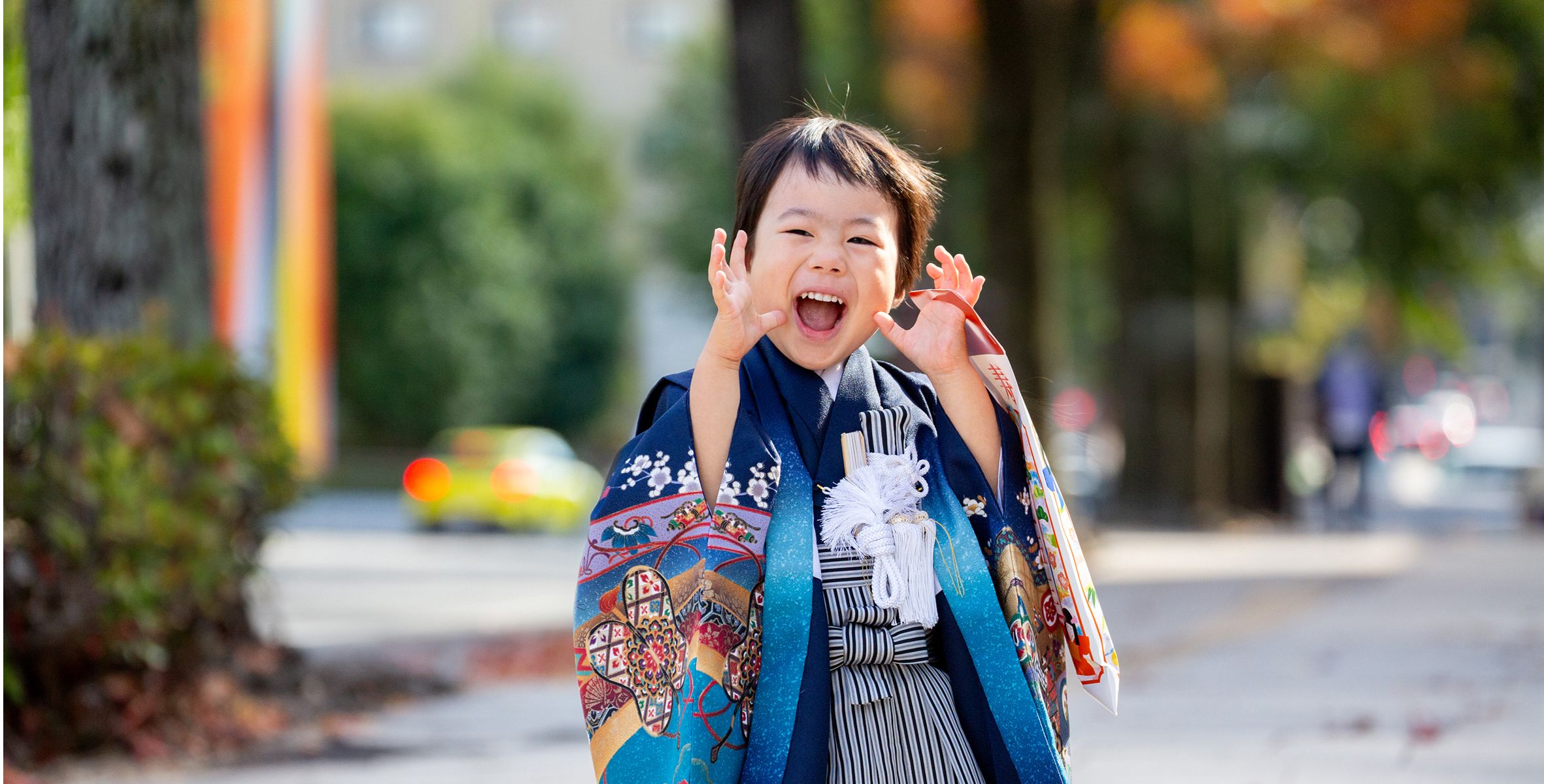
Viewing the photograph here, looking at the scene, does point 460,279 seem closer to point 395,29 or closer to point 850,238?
point 395,29

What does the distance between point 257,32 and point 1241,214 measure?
494 inches

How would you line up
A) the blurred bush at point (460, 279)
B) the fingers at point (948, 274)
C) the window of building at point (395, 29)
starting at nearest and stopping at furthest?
the fingers at point (948, 274) < the blurred bush at point (460, 279) < the window of building at point (395, 29)

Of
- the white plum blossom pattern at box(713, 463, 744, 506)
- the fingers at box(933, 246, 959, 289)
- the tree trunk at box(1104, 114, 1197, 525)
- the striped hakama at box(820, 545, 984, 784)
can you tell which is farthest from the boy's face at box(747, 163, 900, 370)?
the tree trunk at box(1104, 114, 1197, 525)

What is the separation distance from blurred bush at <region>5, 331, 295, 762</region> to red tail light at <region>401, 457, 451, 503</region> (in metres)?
16.6

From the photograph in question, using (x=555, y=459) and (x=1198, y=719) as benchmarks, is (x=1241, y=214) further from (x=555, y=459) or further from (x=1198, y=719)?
(x=1198, y=719)

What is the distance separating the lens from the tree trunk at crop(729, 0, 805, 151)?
8961mm

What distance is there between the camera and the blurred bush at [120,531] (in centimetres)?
577

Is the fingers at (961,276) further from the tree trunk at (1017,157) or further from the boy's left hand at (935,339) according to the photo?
the tree trunk at (1017,157)

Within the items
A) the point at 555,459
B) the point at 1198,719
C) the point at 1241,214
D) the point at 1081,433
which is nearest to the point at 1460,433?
the point at 1241,214

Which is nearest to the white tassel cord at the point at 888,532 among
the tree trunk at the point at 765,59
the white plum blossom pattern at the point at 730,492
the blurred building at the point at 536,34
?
the white plum blossom pattern at the point at 730,492

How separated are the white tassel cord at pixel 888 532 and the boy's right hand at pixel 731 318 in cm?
26

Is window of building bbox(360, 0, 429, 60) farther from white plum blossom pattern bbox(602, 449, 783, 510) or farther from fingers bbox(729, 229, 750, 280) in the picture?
white plum blossom pattern bbox(602, 449, 783, 510)

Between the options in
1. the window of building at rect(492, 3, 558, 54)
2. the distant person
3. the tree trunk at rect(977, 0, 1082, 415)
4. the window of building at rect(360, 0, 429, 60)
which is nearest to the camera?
the tree trunk at rect(977, 0, 1082, 415)

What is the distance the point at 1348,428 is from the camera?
18.4m
